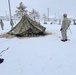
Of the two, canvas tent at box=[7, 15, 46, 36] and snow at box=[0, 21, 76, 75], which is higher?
canvas tent at box=[7, 15, 46, 36]

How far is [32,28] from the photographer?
15.0 meters

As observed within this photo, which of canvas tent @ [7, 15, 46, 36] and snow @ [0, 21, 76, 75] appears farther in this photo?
canvas tent @ [7, 15, 46, 36]

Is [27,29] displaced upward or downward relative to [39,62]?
upward

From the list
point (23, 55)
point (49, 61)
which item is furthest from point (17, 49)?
point (49, 61)

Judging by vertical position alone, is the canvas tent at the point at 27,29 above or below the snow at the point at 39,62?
above

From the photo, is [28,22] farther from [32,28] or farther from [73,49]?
[73,49]

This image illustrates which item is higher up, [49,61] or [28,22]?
A: [28,22]

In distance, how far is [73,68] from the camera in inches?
267

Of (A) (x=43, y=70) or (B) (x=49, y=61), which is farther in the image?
(B) (x=49, y=61)

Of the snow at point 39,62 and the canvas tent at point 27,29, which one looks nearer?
the snow at point 39,62

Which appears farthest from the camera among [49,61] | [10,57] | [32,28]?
[32,28]

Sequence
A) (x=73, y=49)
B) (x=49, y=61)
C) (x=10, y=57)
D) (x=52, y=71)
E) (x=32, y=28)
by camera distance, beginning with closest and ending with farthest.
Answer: (x=52, y=71) < (x=49, y=61) < (x=10, y=57) < (x=73, y=49) < (x=32, y=28)

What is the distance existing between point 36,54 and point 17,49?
1.59m

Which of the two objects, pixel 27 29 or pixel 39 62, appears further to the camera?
pixel 27 29
